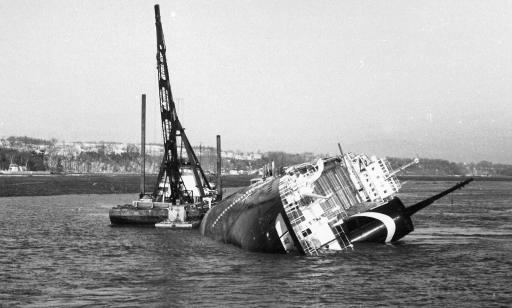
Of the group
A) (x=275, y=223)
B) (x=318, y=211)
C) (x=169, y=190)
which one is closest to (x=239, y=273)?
(x=275, y=223)

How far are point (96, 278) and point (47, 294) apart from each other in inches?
170

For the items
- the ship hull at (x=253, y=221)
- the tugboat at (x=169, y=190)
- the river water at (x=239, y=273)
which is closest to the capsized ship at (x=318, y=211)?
the ship hull at (x=253, y=221)

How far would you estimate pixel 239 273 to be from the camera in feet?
108

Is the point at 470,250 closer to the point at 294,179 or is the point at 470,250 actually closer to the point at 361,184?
the point at 361,184

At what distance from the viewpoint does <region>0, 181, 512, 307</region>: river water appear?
2683 cm

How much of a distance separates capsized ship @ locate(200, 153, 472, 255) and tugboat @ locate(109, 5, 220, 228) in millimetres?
7191

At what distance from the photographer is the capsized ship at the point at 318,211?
119 ft

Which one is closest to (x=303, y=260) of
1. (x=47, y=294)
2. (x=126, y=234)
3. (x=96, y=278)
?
(x=96, y=278)

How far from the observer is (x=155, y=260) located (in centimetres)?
3862

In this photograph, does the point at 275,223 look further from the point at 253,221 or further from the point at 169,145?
the point at 169,145

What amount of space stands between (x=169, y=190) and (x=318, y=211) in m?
34.9

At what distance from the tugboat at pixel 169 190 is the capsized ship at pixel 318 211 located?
23.6ft

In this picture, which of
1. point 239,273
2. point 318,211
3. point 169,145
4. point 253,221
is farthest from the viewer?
point 169,145

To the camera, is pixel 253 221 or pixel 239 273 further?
pixel 253 221
